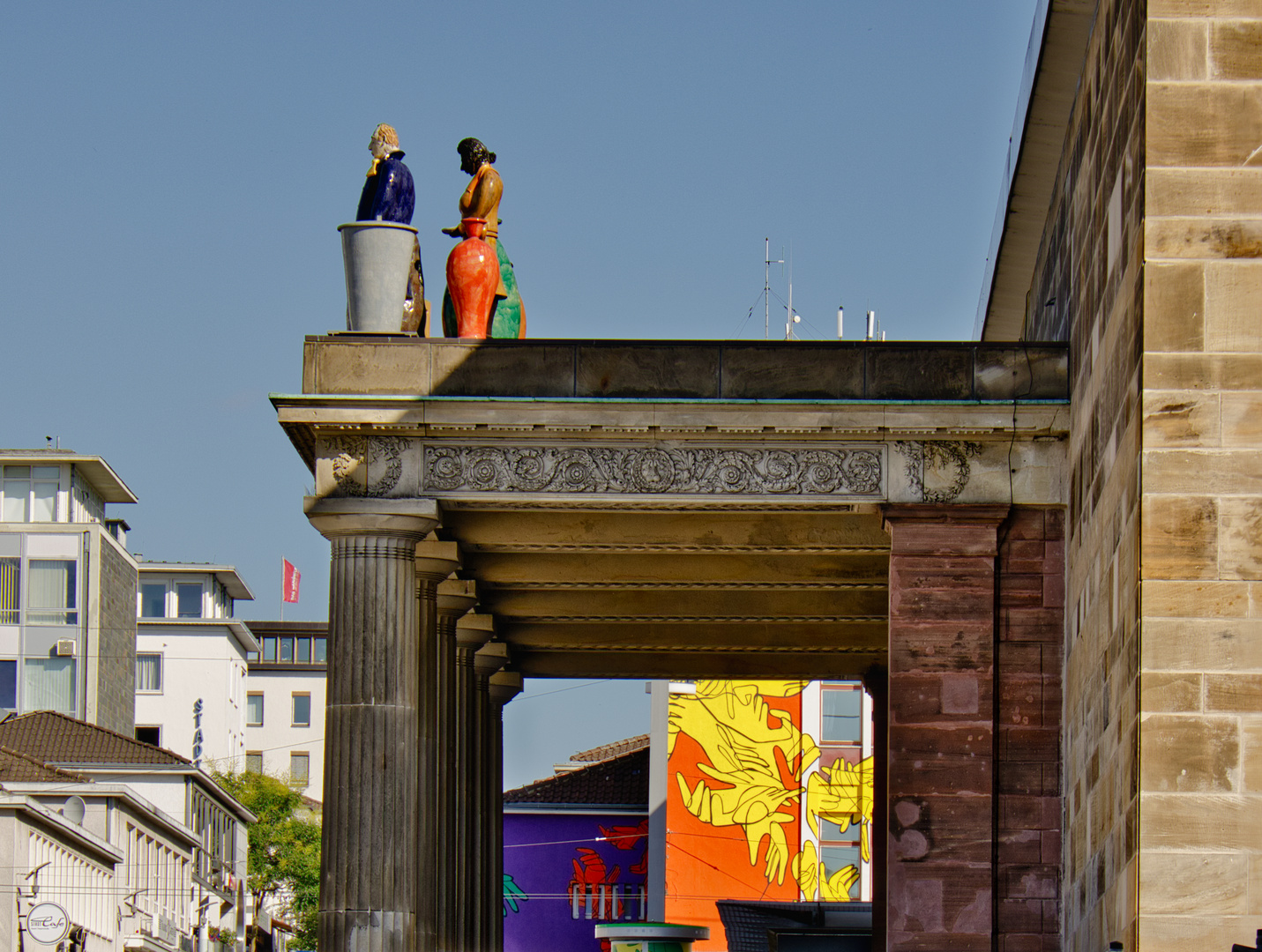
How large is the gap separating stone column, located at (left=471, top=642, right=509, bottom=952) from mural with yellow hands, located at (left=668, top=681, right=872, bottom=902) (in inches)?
1660

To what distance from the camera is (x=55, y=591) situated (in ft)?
320

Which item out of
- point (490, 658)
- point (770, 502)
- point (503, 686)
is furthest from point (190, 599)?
point (770, 502)

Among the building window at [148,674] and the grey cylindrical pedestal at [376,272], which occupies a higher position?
the building window at [148,674]

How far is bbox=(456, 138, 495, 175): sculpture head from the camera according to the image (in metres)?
24.6

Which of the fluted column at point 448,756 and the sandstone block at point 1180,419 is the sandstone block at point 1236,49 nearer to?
the sandstone block at point 1180,419

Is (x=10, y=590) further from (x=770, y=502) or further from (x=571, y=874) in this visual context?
(x=770, y=502)

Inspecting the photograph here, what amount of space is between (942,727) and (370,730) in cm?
557

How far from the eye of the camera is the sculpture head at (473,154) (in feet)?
80.6

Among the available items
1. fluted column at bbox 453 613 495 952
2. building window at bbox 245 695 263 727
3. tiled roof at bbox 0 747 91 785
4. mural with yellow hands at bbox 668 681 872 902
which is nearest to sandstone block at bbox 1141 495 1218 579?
fluted column at bbox 453 613 495 952

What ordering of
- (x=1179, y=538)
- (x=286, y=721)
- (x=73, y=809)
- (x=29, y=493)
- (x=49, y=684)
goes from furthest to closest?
(x=286, y=721), (x=29, y=493), (x=49, y=684), (x=73, y=809), (x=1179, y=538)

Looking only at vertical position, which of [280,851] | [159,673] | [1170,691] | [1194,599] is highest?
[159,673]

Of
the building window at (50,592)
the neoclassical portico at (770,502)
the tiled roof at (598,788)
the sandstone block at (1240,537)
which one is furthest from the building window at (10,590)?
the sandstone block at (1240,537)

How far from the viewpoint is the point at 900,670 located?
21.9 metres

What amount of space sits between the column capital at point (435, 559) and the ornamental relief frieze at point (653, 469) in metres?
1.90
